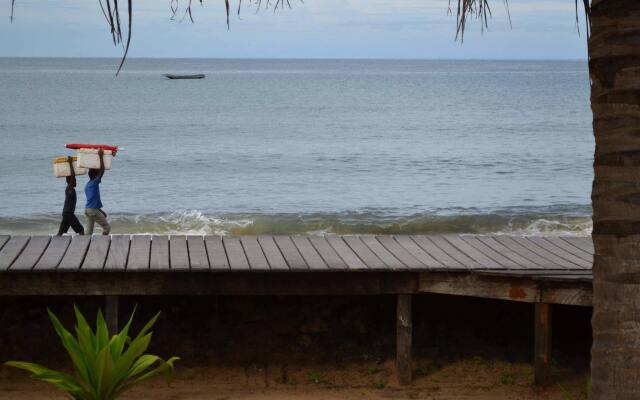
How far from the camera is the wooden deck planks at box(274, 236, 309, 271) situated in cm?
796

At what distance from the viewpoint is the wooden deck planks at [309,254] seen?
7.97 m

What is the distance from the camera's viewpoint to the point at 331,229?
70.8 feet

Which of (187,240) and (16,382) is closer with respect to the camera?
(16,382)

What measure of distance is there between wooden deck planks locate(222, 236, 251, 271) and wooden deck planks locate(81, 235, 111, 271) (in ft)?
3.33

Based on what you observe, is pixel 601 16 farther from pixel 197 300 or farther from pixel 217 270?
pixel 197 300

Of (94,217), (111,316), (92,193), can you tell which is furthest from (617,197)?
(94,217)

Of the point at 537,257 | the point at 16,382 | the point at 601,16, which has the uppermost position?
the point at 601,16

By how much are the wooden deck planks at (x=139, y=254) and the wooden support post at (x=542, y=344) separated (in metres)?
3.19

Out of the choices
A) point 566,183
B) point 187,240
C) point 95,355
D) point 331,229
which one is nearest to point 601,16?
point 95,355

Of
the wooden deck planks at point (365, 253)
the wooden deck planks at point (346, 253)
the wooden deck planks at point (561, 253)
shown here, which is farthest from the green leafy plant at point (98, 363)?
the wooden deck planks at point (561, 253)

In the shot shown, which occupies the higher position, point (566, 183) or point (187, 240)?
point (187, 240)

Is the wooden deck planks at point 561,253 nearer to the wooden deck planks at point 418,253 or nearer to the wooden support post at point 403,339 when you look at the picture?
the wooden deck planks at point 418,253

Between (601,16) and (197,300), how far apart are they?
21.2ft

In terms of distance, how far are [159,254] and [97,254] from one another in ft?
1.66
